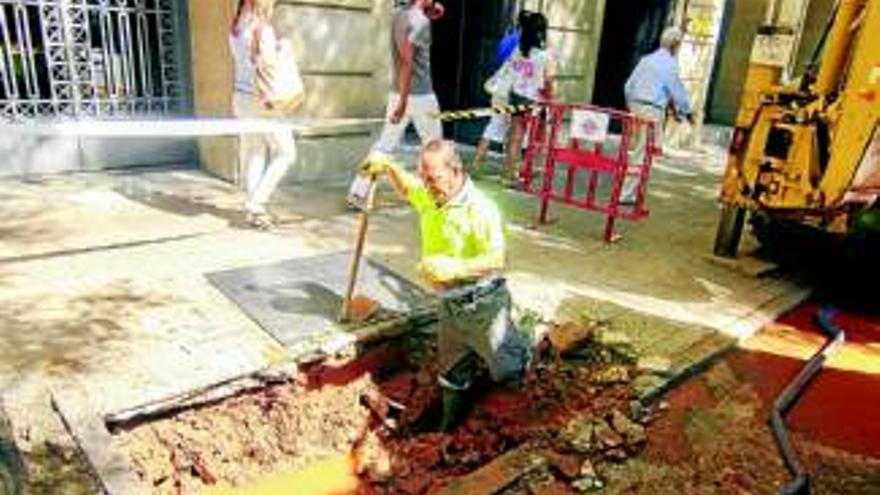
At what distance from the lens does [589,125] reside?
6.58 meters

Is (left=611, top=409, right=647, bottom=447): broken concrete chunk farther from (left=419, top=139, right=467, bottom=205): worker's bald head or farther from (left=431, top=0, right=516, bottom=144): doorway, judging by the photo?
(left=431, top=0, right=516, bottom=144): doorway

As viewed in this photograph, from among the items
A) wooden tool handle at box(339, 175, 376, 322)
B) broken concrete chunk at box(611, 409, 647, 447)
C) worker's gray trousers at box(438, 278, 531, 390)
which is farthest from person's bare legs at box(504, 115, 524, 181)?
broken concrete chunk at box(611, 409, 647, 447)

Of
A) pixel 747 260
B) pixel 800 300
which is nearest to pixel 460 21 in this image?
pixel 747 260

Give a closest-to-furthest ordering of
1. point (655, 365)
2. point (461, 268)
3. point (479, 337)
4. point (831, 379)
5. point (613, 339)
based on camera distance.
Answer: point (461, 268) < point (479, 337) < point (655, 365) < point (613, 339) < point (831, 379)

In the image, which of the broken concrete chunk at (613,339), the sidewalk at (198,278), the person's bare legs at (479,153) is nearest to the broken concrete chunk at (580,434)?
the broken concrete chunk at (613,339)

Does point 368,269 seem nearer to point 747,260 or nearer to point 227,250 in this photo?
point 227,250

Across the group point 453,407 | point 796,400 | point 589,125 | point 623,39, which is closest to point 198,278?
point 453,407

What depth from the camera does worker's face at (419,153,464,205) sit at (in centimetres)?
368

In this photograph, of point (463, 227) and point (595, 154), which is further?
point (595, 154)

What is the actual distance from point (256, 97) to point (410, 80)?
1.47 m

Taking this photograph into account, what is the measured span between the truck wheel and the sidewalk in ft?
0.70

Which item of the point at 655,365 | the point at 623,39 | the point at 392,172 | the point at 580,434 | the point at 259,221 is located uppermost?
the point at 623,39

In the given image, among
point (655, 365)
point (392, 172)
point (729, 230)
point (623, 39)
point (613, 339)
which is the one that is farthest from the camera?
point (623, 39)

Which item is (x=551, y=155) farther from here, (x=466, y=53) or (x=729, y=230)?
(x=466, y=53)
